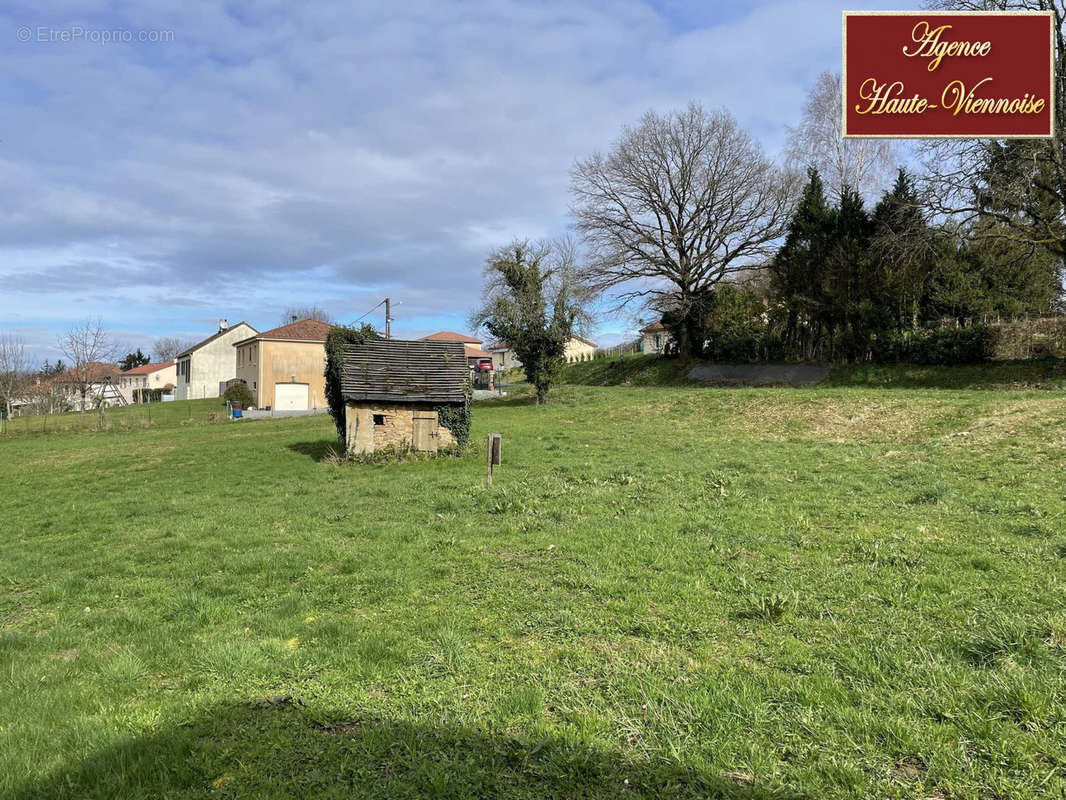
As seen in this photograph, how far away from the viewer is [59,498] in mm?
14719

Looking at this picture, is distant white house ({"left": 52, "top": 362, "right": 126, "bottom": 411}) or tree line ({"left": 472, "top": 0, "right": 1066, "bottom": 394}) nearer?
tree line ({"left": 472, "top": 0, "right": 1066, "bottom": 394})

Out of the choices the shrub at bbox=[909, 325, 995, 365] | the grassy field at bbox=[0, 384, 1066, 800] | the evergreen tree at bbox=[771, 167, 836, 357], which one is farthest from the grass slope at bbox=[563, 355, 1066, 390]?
the grassy field at bbox=[0, 384, 1066, 800]

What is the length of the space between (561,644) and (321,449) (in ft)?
63.4

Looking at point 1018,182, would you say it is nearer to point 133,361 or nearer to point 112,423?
point 112,423

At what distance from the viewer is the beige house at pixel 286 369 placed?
47.3 m

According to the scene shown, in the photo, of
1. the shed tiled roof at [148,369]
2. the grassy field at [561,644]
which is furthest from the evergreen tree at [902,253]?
the shed tiled roof at [148,369]

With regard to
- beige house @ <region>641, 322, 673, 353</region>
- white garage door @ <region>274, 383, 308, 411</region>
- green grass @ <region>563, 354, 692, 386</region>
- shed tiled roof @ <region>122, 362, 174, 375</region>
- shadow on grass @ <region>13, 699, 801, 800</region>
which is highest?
beige house @ <region>641, 322, 673, 353</region>

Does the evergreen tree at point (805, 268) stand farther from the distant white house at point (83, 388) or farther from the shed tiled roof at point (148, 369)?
the shed tiled roof at point (148, 369)

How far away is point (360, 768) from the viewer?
10.2 ft

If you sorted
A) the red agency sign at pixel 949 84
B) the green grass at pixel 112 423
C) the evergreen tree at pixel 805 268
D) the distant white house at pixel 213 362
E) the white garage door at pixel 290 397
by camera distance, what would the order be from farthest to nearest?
the distant white house at pixel 213 362
the white garage door at pixel 290 397
the green grass at pixel 112 423
the evergreen tree at pixel 805 268
the red agency sign at pixel 949 84

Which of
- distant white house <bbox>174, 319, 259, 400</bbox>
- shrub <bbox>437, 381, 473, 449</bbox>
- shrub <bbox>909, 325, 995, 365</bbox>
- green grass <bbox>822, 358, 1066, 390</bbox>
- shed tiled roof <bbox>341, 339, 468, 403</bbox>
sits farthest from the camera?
distant white house <bbox>174, 319, 259, 400</bbox>

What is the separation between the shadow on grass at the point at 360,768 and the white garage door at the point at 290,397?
4764 cm

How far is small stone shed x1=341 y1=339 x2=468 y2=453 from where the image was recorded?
63.1 feet

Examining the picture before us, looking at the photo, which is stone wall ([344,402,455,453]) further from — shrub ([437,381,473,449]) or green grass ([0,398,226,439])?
green grass ([0,398,226,439])
